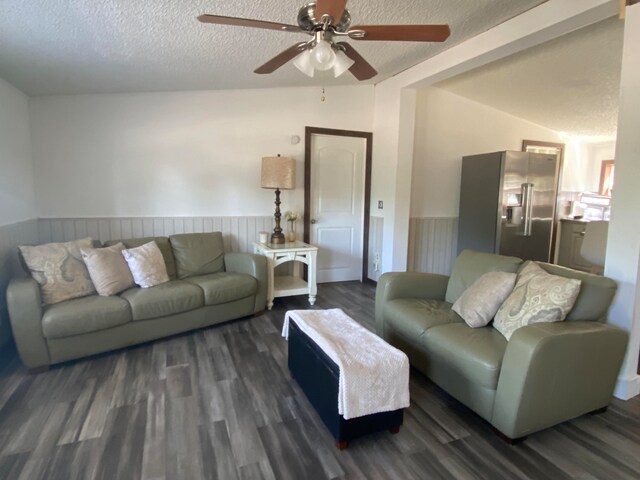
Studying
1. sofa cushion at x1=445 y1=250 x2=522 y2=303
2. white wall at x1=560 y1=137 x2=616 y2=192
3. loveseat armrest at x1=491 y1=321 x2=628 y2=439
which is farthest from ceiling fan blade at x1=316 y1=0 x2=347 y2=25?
white wall at x1=560 y1=137 x2=616 y2=192

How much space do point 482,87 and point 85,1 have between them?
410 cm

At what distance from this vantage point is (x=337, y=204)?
4.77 m

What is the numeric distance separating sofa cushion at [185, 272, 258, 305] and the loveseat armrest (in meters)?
2.25

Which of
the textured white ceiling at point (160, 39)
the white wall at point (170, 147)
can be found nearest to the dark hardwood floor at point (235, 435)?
the white wall at point (170, 147)

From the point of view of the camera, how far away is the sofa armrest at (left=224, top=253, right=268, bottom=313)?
3.55 m

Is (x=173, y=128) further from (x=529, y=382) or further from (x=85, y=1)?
(x=529, y=382)

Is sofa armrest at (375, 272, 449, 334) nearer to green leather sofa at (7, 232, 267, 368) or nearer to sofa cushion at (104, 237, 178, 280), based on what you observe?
green leather sofa at (7, 232, 267, 368)

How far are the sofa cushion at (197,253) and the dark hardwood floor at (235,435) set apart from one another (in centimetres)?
Answer: 111

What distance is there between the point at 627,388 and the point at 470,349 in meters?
1.18

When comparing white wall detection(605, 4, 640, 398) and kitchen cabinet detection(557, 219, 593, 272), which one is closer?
white wall detection(605, 4, 640, 398)

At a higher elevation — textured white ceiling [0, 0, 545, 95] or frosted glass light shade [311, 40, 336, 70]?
textured white ceiling [0, 0, 545, 95]

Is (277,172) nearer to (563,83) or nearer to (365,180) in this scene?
(365,180)

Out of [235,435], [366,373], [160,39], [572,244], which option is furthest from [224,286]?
[572,244]

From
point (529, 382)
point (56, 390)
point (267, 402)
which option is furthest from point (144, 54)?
point (529, 382)
